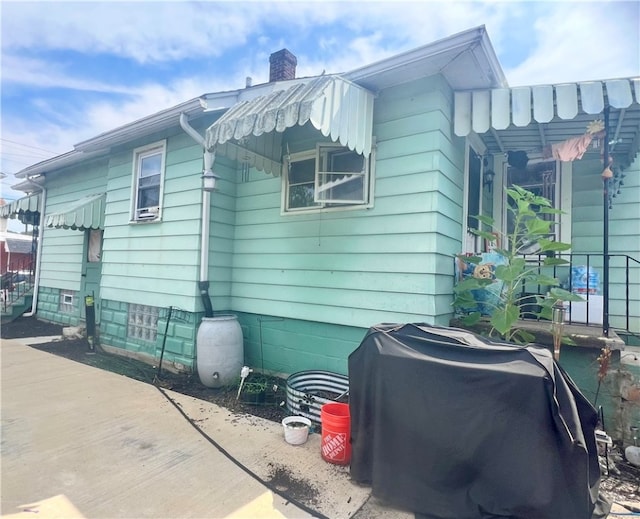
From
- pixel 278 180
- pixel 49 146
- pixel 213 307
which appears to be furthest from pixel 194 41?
pixel 49 146

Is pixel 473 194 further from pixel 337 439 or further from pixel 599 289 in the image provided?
pixel 337 439

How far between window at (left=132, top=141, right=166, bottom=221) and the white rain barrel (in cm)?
225

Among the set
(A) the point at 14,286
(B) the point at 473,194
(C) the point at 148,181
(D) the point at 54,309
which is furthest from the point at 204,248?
(A) the point at 14,286

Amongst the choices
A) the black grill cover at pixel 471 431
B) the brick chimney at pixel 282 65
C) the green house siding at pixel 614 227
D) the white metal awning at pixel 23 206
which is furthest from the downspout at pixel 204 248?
the white metal awning at pixel 23 206

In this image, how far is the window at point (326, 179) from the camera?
4031 millimetres

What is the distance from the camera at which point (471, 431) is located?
203cm

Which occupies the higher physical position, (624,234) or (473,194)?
(473,194)

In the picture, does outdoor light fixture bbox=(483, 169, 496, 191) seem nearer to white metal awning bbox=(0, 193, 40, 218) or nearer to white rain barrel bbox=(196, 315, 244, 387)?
white rain barrel bbox=(196, 315, 244, 387)

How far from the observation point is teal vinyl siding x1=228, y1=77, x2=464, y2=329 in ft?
11.5

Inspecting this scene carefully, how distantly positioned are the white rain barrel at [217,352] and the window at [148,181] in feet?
7.39

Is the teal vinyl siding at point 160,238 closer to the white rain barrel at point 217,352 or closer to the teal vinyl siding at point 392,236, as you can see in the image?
the white rain barrel at point 217,352

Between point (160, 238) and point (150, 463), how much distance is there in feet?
12.0

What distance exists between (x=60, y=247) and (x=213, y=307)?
19.5 feet

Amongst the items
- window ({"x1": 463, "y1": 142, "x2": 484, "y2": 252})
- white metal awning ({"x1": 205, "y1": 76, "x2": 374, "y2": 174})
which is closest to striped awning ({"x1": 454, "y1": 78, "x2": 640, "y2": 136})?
window ({"x1": 463, "y1": 142, "x2": 484, "y2": 252})
